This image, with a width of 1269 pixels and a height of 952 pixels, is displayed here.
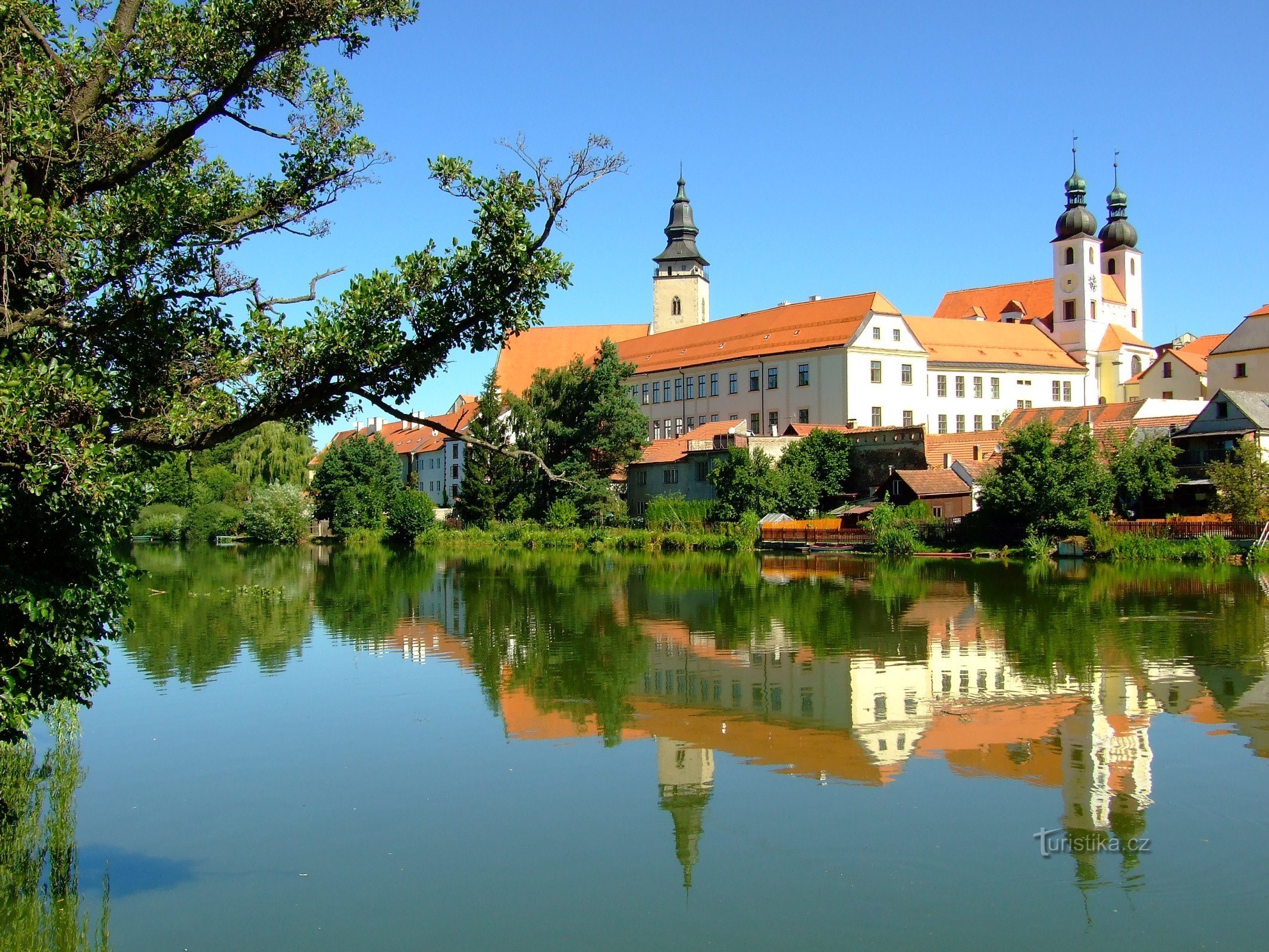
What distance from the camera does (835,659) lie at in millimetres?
19062

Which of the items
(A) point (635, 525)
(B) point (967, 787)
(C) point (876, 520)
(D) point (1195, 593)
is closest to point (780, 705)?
(B) point (967, 787)

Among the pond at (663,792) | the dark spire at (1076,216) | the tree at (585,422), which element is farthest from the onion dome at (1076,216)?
the pond at (663,792)

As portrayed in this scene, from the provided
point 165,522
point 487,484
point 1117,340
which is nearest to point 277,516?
point 165,522

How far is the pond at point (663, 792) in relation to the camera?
8.50 m

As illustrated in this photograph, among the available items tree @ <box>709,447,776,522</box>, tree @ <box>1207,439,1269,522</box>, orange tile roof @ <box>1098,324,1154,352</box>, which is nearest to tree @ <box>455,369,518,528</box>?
tree @ <box>709,447,776,522</box>

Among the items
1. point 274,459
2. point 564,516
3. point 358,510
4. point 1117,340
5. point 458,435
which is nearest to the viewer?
point 458,435

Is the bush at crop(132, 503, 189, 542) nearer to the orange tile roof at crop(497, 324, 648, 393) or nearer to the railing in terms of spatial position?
the orange tile roof at crop(497, 324, 648, 393)

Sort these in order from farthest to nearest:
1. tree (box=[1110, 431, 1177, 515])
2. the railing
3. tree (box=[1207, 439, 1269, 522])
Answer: tree (box=[1110, 431, 1177, 515]) < tree (box=[1207, 439, 1269, 522]) < the railing

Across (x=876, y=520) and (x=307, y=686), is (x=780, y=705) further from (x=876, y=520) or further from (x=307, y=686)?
(x=876, y=520)

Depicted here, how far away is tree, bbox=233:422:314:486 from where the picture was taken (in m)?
69.1

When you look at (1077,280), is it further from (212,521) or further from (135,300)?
(135,300)

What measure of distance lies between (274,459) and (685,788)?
203ft

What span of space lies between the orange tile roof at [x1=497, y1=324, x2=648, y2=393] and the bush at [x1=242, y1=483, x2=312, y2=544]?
26322mm

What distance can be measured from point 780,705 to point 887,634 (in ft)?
22.9
